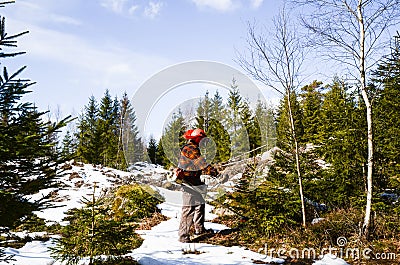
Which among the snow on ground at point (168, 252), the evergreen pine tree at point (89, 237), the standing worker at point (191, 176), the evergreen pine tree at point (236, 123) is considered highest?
the evergreen pine tree at point (236, 123)

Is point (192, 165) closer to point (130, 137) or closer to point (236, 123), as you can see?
point (236, 123)

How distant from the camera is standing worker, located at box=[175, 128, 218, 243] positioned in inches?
265

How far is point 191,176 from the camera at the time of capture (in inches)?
267

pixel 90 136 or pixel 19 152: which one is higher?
pixel 90 136

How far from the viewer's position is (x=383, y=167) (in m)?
8.30

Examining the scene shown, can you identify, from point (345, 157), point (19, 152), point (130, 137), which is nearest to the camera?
point (19, 152)

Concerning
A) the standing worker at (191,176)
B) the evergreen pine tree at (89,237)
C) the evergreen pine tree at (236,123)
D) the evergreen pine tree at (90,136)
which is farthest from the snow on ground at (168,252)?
the evergreen pine tree at (90,136)

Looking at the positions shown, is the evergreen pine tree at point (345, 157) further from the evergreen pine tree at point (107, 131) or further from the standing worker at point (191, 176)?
the evergreen pine tree at point (107, 131)

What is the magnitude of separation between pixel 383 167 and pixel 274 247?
4.14 m

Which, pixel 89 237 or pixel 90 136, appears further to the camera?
pixel 90 136

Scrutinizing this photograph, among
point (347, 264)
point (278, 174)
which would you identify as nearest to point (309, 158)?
point (278, 174)

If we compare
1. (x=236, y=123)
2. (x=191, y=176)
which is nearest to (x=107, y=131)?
(x=236, y=123)

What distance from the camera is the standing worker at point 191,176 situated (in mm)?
6727

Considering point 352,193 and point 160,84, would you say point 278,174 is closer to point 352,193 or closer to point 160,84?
point 352,193
